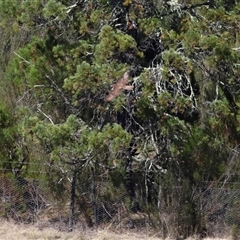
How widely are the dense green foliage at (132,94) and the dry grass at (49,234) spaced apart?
2.88ft

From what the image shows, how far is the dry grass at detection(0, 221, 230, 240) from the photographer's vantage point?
14048 millimetres

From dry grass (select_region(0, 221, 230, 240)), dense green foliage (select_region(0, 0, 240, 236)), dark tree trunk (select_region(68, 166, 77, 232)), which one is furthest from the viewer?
dark tree trunk (select_region(68, 166, 77, 232))

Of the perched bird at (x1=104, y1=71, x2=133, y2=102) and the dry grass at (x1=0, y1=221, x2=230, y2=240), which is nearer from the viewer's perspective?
the perched bird at (x1=104, y1=71, x2=133, y2=102)

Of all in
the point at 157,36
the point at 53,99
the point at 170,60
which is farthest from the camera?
the point at 53,99

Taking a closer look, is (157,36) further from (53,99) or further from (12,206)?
(12,206)

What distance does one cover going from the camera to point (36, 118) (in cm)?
1416

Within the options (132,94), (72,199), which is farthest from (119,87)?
(72,199)

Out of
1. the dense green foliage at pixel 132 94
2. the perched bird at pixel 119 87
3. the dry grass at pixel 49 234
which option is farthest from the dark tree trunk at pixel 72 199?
the perched bird at pixel 119 87

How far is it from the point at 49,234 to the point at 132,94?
3.36 metres

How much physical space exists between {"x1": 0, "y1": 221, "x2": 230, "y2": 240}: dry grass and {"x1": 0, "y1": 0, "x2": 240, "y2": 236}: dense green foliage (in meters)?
0.88

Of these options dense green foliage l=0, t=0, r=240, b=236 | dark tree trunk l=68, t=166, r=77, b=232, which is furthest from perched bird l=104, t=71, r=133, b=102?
dark tree trunk l=68, t=166, r=77, b=232

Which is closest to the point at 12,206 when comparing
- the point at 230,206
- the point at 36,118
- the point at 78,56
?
the point at 36,118

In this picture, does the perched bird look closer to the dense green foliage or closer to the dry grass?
the dense green foliage

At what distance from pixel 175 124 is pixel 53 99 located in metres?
3.14
